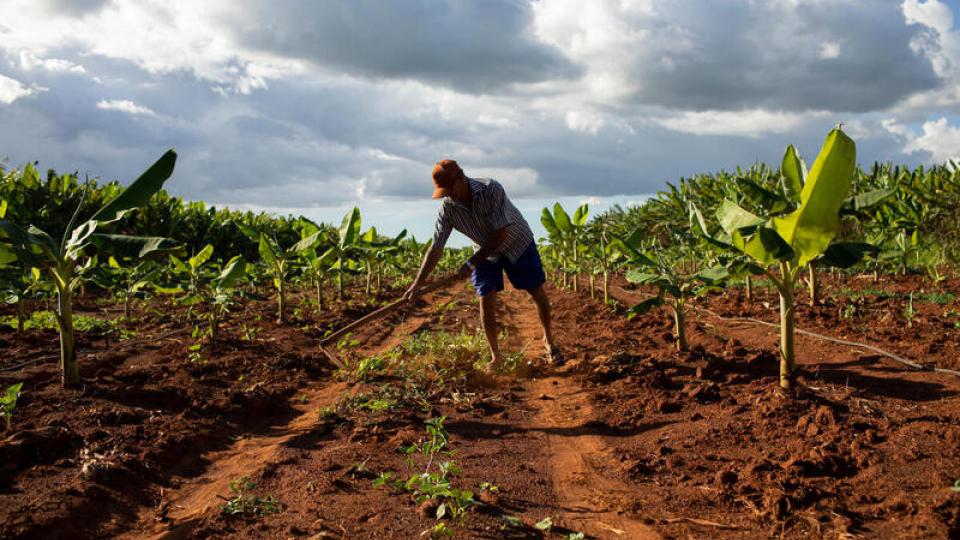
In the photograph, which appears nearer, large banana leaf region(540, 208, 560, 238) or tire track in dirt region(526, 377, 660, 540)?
tire track in dirt region(526, 377, 660, 540)

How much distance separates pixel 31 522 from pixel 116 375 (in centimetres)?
254

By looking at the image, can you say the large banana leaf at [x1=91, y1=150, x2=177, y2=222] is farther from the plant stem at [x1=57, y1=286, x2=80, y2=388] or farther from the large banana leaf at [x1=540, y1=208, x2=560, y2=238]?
the large banana leaf at [x1=540, y1=208, x2=560, y2=238]

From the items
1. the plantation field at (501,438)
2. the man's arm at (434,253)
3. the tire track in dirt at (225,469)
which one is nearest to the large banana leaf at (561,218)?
the plantation field at (501,438)

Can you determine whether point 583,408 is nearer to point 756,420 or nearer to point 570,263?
point 756,420

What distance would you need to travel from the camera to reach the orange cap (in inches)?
219

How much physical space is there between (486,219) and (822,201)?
9.47 ft

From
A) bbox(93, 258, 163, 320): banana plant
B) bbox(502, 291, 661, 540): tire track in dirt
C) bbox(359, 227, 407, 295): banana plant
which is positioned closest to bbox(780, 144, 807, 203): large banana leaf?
bbox(502, 291, 661, 540): tire track in dirt

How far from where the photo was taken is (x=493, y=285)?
237 inches

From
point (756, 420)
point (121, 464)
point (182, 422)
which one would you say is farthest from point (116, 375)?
point (756, 420)

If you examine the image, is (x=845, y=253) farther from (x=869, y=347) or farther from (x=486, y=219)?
(x=486, y=219)

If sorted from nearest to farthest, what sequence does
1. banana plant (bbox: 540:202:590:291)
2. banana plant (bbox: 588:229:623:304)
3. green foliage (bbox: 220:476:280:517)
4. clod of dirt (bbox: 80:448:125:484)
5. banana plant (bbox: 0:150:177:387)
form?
green foliage (bbox: 220:476:280:517) < clod of dirt (bbox: 80:448:125:484) < banana plant (bbox: 0:150:177:387) < banana plant (bbox: 588:229:623:304) < banana plant (bbox: 540:202:590:291)

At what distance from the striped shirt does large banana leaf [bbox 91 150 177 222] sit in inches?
88.5

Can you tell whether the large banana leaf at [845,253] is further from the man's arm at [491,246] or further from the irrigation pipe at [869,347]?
the man's arm at [491,246]

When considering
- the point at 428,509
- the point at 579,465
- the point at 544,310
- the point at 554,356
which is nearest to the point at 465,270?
the point at 544,310
